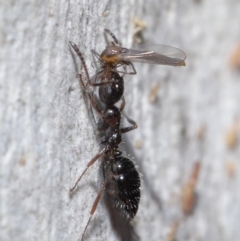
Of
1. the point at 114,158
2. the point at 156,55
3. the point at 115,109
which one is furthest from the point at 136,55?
the point at 114,158

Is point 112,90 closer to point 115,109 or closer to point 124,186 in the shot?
point 115,109

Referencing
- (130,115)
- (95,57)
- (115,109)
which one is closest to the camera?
(95,57)

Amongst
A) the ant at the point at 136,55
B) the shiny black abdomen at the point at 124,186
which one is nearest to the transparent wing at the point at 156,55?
the ant at the point at 136,55

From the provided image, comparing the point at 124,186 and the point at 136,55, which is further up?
the point at 136,55

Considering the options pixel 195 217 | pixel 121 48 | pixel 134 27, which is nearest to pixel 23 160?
pixel 121 48

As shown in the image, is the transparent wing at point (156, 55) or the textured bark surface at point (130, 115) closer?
the textured bark surface at point (130, 115)

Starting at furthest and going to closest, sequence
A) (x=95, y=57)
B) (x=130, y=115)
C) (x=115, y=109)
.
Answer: (x=130, y=115)
(x=115, y=109)
(x=95, y=57)

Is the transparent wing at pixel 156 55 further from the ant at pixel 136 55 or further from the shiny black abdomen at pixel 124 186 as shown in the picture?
the shiny black abdomen at pixel 124 186
